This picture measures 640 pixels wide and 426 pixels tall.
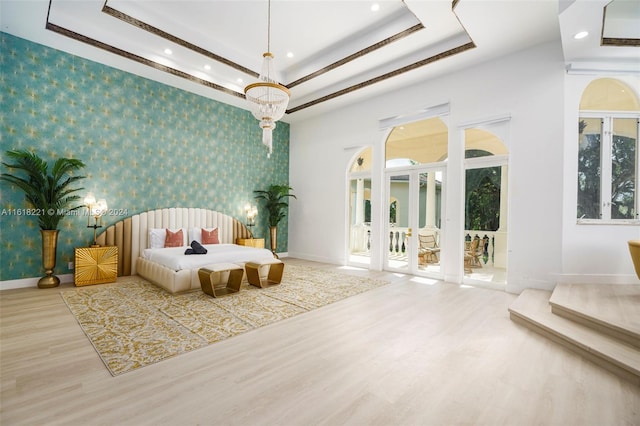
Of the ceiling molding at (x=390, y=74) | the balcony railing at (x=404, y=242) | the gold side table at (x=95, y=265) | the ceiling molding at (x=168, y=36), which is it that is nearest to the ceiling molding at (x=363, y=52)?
the ceiling molding at (x=390, y=74)

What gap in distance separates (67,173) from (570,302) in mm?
7904

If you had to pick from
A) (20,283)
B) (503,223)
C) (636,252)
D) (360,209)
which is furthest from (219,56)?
(636,252)

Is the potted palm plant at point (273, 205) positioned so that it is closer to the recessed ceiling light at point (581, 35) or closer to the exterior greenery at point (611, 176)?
the exterior greenery at point (611, 176)

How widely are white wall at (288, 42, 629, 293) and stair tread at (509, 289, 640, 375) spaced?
97 centimetres

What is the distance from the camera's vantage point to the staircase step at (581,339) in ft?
7.97

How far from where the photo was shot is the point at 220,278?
4.81 metres

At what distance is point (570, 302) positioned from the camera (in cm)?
347

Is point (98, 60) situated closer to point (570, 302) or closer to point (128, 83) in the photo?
point (128, 83)

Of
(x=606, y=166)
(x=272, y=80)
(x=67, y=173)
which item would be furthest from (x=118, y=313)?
(x=606, y=166)

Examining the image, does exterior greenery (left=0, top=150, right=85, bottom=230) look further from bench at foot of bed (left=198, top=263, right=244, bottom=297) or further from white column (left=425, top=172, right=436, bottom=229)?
white column (left=425, top=172, right=436, bottom=229)

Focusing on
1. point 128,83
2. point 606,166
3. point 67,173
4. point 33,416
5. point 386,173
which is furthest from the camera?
point 386,173

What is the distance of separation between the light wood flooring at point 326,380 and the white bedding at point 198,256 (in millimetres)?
1495

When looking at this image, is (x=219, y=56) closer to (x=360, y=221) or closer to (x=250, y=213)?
(x=250, y=213)

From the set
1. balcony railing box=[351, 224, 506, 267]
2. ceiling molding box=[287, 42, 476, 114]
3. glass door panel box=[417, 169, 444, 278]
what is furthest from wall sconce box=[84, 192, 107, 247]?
glass door panel box=[417, 169, 444, 278]
